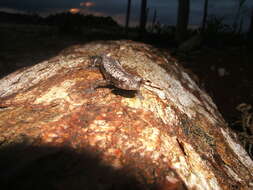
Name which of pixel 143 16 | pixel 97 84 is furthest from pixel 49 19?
pixel 97 84

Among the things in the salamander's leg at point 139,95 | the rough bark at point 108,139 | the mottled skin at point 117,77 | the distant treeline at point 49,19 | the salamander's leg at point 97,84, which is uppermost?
the distant treeline at point 49,19

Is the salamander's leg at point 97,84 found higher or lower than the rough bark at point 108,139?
higher

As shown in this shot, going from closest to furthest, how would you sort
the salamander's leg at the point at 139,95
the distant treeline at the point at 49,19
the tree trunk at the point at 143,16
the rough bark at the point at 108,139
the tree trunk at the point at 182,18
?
the rough bark at the point at 108,139 → the salamander's leg at the point at 139,95 → the tree trunk at the point at 182,18 → the tree trunk at the point at 143,16 → the distant treeline at the point at 49,19

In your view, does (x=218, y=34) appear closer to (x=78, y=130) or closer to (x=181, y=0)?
(x=181, y=0)

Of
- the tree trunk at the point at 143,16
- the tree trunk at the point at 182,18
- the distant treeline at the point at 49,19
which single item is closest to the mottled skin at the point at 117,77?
the tree trunk at the point at 182,18

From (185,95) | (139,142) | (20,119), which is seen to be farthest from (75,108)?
(185,95)

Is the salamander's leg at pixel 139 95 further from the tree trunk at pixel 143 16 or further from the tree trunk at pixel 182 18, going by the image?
the tree trunk at pixel 143 16

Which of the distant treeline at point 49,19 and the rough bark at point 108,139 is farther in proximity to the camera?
the distant treeline at point 49,19

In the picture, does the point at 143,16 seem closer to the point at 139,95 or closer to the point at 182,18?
the point at 182,18
